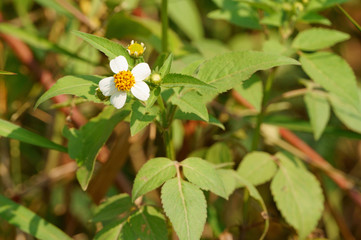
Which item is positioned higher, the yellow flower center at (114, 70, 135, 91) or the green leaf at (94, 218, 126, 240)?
the yellow flower center at (114, 70, 135, 91)

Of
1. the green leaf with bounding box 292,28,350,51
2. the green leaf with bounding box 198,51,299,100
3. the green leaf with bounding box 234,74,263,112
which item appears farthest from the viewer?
the green leaf with bounding box 234,74,263,112

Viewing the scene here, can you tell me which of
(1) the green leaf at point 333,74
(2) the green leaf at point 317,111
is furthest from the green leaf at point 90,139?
(2) the green leaf at point 317,111

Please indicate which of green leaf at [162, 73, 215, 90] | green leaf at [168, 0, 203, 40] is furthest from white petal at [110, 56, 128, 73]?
green leaf at [168, 0, 203, 40]

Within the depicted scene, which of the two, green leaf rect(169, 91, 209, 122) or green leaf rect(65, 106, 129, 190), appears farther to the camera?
green leaf rect(65, 106, 129, 190)

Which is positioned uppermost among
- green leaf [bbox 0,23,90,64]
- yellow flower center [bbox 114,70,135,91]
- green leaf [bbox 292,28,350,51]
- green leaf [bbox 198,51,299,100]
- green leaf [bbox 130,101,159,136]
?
yellow flower center [bbox 114,70,135,91]

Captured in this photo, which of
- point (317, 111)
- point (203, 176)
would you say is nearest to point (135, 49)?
point (203, 176)

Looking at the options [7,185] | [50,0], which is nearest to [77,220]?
[7,185]

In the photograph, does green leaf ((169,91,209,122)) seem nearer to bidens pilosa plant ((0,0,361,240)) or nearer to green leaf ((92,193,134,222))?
bidens pilosa plant ((0,0,361,240))

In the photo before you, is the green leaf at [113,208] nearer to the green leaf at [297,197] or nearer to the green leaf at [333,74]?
the green leaf at [297,197]
